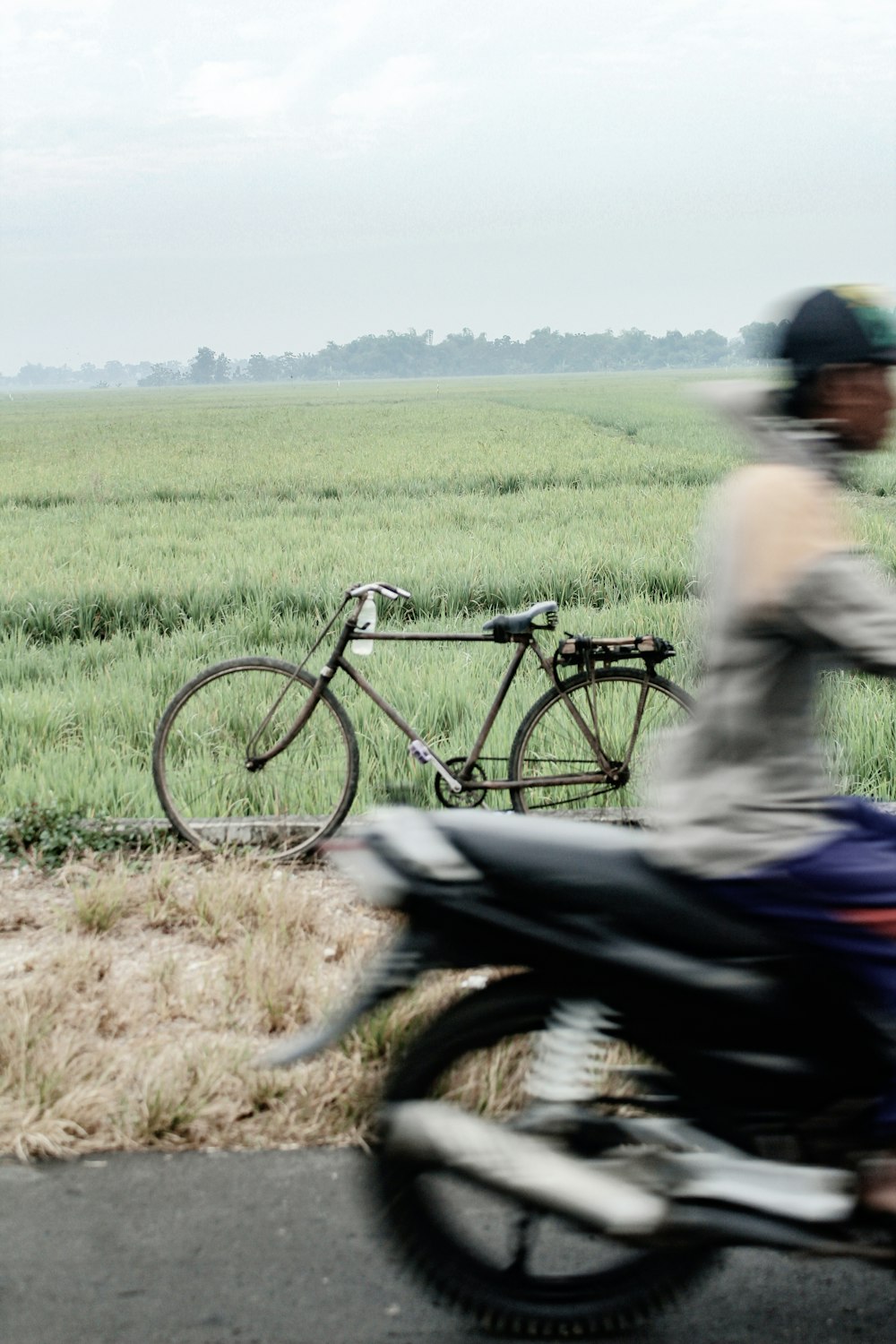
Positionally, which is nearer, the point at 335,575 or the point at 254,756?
the point at 254,756

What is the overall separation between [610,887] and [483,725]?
2.71 metres

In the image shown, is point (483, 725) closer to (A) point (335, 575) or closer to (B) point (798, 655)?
(B) point (798, 655)

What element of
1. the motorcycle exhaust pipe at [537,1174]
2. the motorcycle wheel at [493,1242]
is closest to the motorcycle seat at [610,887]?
the motorcycle wheel at [493,1242]

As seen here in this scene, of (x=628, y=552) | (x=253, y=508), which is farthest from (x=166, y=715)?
(x=253, y=508)

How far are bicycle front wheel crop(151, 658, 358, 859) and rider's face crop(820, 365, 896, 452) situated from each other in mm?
2855

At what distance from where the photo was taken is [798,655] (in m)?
1.97

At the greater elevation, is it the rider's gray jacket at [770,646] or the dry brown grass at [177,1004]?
the rider's gray jacket at [770,646]

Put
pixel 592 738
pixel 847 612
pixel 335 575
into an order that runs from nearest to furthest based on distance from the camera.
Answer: pixel 847 612, pixel 592 738, pixel 335 575

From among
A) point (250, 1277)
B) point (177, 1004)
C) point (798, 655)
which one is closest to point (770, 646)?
Answer: point (798, 655)

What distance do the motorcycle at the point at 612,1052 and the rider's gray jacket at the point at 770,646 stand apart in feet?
0.39

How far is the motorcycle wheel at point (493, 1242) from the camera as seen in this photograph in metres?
2.10

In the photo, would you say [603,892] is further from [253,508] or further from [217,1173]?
[253,508]

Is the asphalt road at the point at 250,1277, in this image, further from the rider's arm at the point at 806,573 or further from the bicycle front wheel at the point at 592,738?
the bicycle front wheel at the point at 592,738

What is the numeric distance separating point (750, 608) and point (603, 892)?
0.48m
